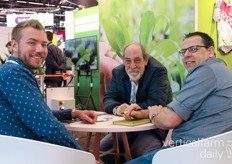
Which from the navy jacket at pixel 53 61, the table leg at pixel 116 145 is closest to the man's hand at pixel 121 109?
the table leg at pixel 116 145

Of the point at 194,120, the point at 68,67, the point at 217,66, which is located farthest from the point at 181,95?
the point at 68,67

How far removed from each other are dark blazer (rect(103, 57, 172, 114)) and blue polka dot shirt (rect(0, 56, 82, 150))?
117 centimetres

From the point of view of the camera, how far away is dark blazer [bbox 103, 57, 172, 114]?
2.43 meters

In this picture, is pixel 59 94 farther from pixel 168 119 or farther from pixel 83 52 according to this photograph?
pixel 168 119

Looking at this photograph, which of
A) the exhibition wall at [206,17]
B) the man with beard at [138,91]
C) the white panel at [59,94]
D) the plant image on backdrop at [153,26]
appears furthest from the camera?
the white panel at [59,94]

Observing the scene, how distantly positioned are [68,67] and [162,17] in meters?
3.92

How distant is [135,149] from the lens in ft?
7.95

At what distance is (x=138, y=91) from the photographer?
2.56 m

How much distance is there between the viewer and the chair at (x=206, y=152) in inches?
47.6

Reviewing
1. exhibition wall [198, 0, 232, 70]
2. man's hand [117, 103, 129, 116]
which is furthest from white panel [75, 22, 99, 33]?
man's hand [117, 103, 129, 116]

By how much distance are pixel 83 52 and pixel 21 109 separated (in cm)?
497

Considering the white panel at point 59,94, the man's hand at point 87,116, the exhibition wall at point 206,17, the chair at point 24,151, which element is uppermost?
the exhibition wall at point 206,17

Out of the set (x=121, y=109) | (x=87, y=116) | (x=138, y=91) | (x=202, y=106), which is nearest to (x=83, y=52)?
(x=138, y=91)

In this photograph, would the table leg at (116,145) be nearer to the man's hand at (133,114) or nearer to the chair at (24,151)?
the man's hand at (133,114)
